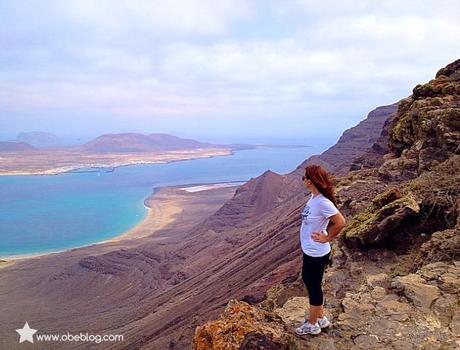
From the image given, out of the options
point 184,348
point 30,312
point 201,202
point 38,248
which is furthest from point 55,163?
point 184,348

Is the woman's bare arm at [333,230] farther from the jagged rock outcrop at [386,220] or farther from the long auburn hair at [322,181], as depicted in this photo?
the jagged rock outcrop at [386,220]

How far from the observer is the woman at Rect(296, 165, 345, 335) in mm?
3973

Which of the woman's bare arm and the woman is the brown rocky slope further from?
the woman's bare arm

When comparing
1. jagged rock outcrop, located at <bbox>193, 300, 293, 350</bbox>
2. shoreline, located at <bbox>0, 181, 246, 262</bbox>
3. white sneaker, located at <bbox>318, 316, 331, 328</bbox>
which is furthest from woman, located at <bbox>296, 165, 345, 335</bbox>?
shoreline, located at <bbox>0, 181, 246, 262</bbox>

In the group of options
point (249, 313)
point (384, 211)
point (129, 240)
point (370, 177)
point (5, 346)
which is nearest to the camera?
point (249, 313)

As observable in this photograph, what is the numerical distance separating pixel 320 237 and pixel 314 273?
0.40 metres

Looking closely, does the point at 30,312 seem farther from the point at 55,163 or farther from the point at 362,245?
the point at 55,163

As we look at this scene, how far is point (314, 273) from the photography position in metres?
4.14

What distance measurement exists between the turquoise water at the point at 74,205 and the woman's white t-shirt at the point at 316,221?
4300cm

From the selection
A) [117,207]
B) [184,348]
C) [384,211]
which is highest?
[384,211]

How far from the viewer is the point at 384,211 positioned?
21.9 feet

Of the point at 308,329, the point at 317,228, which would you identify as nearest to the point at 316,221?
the point at 317,228

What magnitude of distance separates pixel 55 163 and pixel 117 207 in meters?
83.5

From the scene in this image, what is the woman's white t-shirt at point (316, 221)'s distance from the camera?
396cm
